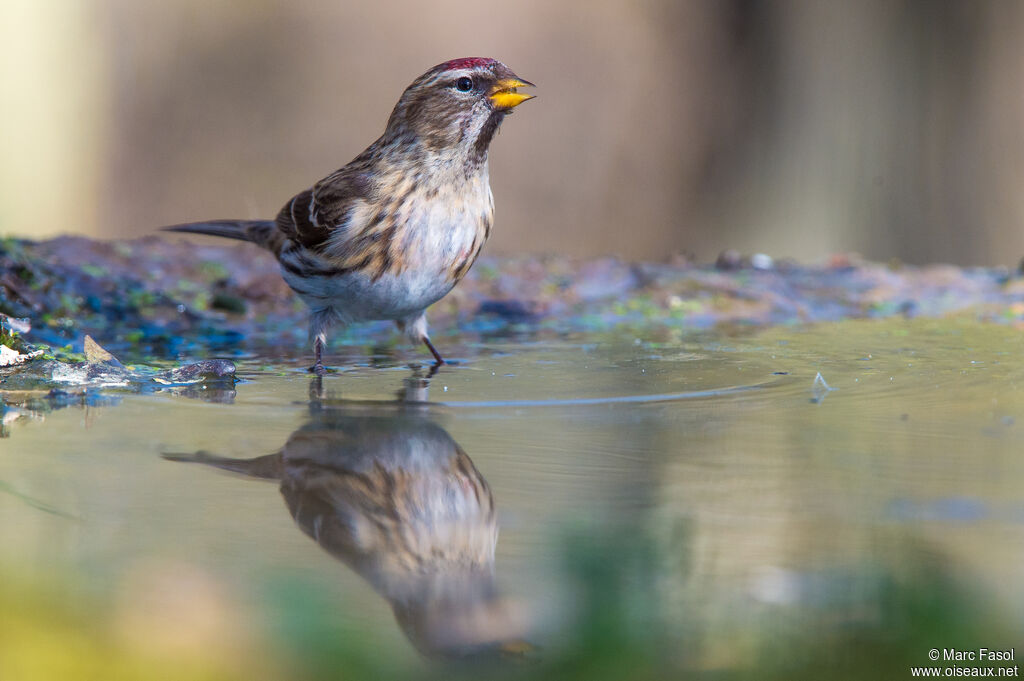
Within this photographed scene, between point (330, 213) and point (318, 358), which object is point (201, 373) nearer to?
point (318, 358)

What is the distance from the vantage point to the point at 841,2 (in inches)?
353

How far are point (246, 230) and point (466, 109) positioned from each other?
4.25 feet

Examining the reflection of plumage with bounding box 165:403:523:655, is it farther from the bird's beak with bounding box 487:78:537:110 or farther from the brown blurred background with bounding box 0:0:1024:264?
the brown blurred background with bounding box 0:0:1024:264

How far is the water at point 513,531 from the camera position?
1.69m

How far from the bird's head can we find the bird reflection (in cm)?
145

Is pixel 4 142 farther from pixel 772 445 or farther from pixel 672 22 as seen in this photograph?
pixel 772 445

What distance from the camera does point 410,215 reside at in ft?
13.6

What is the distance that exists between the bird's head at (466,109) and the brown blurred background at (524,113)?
4552mm

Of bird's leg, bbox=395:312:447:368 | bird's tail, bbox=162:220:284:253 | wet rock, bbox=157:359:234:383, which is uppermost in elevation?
bird's tail, bbox=162:220:284:253

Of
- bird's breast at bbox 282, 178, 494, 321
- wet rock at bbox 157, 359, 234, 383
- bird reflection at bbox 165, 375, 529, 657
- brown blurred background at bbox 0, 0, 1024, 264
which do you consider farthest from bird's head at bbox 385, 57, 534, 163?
brown blurred background at bbox 0, 0, 1024, 264

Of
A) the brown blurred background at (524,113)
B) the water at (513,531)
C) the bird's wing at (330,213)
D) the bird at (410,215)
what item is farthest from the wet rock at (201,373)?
the brown blurred background at (524,113)

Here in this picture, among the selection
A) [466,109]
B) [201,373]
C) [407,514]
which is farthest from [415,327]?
[407,514]

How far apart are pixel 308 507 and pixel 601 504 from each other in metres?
0.54

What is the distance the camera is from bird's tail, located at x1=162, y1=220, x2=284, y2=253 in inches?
192
